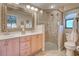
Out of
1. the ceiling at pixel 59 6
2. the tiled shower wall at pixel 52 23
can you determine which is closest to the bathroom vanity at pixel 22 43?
the tiled shower wall at pixel 52 23

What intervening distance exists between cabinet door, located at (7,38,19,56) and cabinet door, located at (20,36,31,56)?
0.07m

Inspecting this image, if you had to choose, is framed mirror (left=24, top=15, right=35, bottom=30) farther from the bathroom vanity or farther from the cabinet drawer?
the cabinet drawer

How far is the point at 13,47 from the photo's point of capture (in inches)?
83.9

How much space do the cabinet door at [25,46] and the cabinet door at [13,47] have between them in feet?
0.24

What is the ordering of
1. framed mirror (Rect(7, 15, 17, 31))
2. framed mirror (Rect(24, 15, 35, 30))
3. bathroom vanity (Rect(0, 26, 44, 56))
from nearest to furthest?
bathroom vanity (Rect(0, 26, 44, 56)) < framed mirror (Rect(7, 15, 17, 31)) < framed mirror (Rect(24, 15, 35, 30))

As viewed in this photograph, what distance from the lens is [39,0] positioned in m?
2.21

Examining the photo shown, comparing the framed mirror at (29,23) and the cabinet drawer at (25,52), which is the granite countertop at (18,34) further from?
the cabinet drawer at (25,52)

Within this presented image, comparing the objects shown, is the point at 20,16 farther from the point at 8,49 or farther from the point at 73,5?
the point at 73,5

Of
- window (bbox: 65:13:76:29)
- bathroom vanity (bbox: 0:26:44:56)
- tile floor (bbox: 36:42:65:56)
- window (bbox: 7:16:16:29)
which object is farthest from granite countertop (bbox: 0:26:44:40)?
window (bbox: 65:13:76:29)

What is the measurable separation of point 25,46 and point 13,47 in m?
0.22

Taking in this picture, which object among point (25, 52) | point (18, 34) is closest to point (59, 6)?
point (18, 34)

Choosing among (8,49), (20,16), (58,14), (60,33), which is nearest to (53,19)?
(58,14)

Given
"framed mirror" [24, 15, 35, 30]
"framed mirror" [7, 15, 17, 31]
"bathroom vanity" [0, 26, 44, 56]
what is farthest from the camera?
"framed mirror" [24, 15, 35, 30]

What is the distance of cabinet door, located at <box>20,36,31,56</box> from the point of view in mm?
2197
